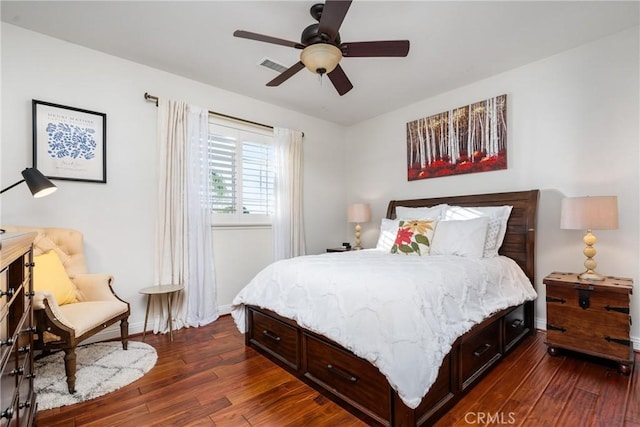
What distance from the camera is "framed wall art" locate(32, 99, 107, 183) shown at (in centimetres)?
247

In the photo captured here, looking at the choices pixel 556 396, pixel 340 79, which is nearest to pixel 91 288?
pixel 340 79

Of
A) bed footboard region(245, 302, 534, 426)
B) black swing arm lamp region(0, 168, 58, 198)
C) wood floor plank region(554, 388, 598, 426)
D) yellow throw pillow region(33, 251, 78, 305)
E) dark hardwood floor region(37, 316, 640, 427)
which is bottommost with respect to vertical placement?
dark hardwood floor region(37, 316, 640, 427)

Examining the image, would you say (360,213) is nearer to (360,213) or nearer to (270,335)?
(360,213)

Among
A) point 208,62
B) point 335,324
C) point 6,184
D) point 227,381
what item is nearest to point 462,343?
point 335,324

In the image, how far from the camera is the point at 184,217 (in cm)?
315

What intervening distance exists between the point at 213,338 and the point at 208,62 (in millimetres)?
2696

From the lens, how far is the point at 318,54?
1.99m

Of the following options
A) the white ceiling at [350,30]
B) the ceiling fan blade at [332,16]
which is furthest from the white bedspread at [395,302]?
the white ceiling at [350,30]

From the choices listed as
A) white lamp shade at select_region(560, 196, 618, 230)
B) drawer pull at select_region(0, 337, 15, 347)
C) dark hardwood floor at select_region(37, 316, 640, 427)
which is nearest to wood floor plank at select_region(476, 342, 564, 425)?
dark hardwood floor at select_region(37, 316, 640, 427)

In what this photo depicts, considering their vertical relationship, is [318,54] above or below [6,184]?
above

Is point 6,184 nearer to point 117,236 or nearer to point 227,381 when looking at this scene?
point 117,236

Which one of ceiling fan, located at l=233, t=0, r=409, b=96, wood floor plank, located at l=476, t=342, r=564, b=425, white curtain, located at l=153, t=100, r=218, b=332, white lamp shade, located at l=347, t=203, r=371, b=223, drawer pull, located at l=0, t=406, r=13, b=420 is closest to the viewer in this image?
drawer pull, located at l=0, t=406, r=13, b=420

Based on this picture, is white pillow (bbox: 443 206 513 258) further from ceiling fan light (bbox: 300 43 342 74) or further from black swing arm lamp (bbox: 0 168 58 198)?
Result: black swing arm lamp (bbox: 0 168 58 198)

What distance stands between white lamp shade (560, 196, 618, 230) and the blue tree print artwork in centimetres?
412
